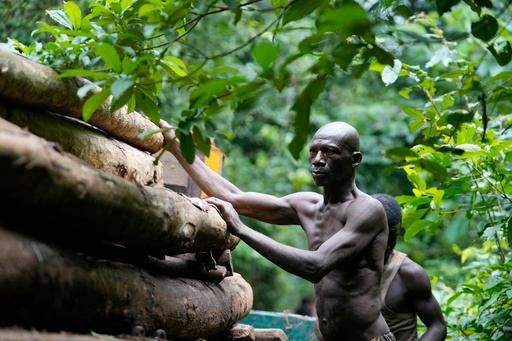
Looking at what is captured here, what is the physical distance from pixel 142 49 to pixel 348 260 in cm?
145

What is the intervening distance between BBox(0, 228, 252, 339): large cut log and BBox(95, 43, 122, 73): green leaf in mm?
697

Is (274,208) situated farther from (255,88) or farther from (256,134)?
(256,134)

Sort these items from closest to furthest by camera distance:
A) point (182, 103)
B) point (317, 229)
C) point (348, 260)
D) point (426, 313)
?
point (348, 260)
point (317, 229)
point (426, 313)
point (182, 103)

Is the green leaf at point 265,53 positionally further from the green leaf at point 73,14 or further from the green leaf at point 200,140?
the green leaf at point 73,14

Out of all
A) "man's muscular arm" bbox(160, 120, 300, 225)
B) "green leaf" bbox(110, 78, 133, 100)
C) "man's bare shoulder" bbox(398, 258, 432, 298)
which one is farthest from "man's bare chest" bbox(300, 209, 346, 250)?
"green leaf" bbox(110, 78, 133, 100)

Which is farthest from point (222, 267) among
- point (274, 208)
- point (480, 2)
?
point (480, 2)

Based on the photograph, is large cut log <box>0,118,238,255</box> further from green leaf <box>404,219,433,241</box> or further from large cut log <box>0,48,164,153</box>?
green leaf <box>404,219,433,241</box>

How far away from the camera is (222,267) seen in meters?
3.77

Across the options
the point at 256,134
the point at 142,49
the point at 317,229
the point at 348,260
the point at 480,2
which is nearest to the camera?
the point at 480,2

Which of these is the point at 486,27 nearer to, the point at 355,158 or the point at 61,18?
the point at 355,158

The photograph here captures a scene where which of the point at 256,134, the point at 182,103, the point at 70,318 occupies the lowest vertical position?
the point at 256,134

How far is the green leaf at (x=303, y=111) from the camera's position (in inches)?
92.3

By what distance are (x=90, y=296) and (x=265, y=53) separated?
1.00 meters

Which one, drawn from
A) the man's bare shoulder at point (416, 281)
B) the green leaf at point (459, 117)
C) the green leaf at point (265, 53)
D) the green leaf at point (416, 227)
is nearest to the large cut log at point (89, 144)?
the green leaf at point (265, 53)
